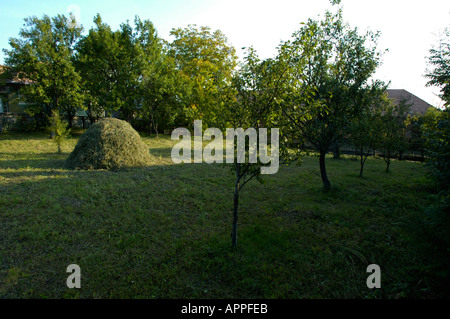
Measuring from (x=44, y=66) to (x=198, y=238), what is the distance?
20026 millimetres

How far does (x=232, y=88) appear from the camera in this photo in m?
4.52

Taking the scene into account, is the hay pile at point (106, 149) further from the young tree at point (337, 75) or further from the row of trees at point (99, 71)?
the young tree at point (337, 75)

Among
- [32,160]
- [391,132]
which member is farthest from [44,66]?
[391,132]

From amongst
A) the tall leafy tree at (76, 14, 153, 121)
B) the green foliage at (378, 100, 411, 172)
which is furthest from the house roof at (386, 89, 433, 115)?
the tall leafy tree at (76, 14, 153, 121)

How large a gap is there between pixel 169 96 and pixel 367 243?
21.0 meters

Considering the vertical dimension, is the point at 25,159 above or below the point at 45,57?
below

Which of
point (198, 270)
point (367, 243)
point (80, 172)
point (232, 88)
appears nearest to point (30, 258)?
point (198, 270)

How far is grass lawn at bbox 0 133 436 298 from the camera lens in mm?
3678

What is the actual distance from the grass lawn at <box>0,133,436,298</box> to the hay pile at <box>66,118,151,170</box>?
1.29m

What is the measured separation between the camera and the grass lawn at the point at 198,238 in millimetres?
3678

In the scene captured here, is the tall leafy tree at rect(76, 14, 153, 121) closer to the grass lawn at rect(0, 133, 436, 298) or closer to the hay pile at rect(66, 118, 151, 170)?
the hay pile at rect(66, 118, 151, 170)

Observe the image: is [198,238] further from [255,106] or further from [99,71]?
[99,71]
